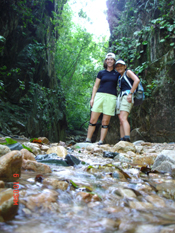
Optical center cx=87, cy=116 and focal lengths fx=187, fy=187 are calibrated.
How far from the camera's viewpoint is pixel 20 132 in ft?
21.1

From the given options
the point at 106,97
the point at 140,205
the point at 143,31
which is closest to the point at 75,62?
the point at 143,31

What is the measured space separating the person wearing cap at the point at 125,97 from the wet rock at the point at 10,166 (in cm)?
314

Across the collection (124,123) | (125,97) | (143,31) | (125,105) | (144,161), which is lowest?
(144,161)

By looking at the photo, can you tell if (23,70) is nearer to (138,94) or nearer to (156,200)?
(138,94)

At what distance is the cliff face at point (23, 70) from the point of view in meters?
5.98

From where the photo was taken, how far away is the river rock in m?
1.82

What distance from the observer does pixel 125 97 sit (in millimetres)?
4180

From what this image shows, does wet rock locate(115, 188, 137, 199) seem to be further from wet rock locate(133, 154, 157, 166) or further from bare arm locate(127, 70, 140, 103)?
bare arm locate(127, 70, 140, 103)

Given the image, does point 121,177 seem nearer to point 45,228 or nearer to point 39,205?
point 39,205

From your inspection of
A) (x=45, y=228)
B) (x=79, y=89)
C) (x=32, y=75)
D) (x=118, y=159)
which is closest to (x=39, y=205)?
(x=45, y=228)

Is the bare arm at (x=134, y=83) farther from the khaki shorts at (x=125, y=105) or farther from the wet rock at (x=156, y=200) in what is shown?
the wet rock at (x=156, y=200)

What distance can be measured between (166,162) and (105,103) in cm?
274

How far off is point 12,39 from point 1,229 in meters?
7.17

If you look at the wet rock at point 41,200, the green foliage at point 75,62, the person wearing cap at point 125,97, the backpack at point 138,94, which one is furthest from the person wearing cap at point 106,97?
the green foliage at point 75,62
